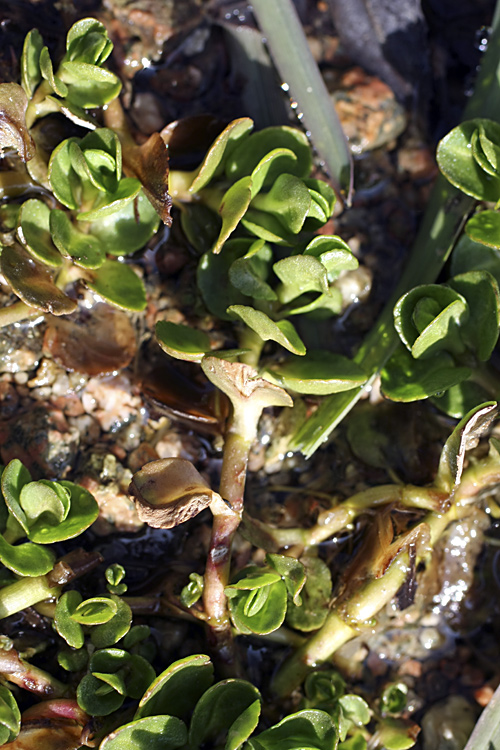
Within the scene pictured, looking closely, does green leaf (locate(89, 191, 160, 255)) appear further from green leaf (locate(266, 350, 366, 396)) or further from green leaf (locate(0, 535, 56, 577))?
green leaf (locate(0, 535, 56, 577))

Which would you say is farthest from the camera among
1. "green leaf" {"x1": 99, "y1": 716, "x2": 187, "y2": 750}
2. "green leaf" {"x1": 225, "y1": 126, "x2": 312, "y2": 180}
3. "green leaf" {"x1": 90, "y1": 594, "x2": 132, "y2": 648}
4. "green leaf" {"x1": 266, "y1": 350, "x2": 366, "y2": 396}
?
"green leaf" {"x1": 225, "y1": 126, "x2": 312, "y2": 180}

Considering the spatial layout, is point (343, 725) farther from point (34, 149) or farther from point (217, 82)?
point (217, 82)

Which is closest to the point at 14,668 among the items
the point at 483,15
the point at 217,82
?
the point at 217,82

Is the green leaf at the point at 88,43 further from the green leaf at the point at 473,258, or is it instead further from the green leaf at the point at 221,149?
the green leaf at the point at 473,258

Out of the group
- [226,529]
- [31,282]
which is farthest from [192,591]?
[31,282]

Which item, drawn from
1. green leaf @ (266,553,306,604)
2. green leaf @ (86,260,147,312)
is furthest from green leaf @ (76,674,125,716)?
green leaf @ (86,260,147,312)

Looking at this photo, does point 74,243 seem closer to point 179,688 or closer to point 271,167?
point 271,167

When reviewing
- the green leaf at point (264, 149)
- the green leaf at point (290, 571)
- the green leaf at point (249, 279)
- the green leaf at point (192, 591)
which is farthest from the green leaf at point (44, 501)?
the green leaf at point (264, 149)
